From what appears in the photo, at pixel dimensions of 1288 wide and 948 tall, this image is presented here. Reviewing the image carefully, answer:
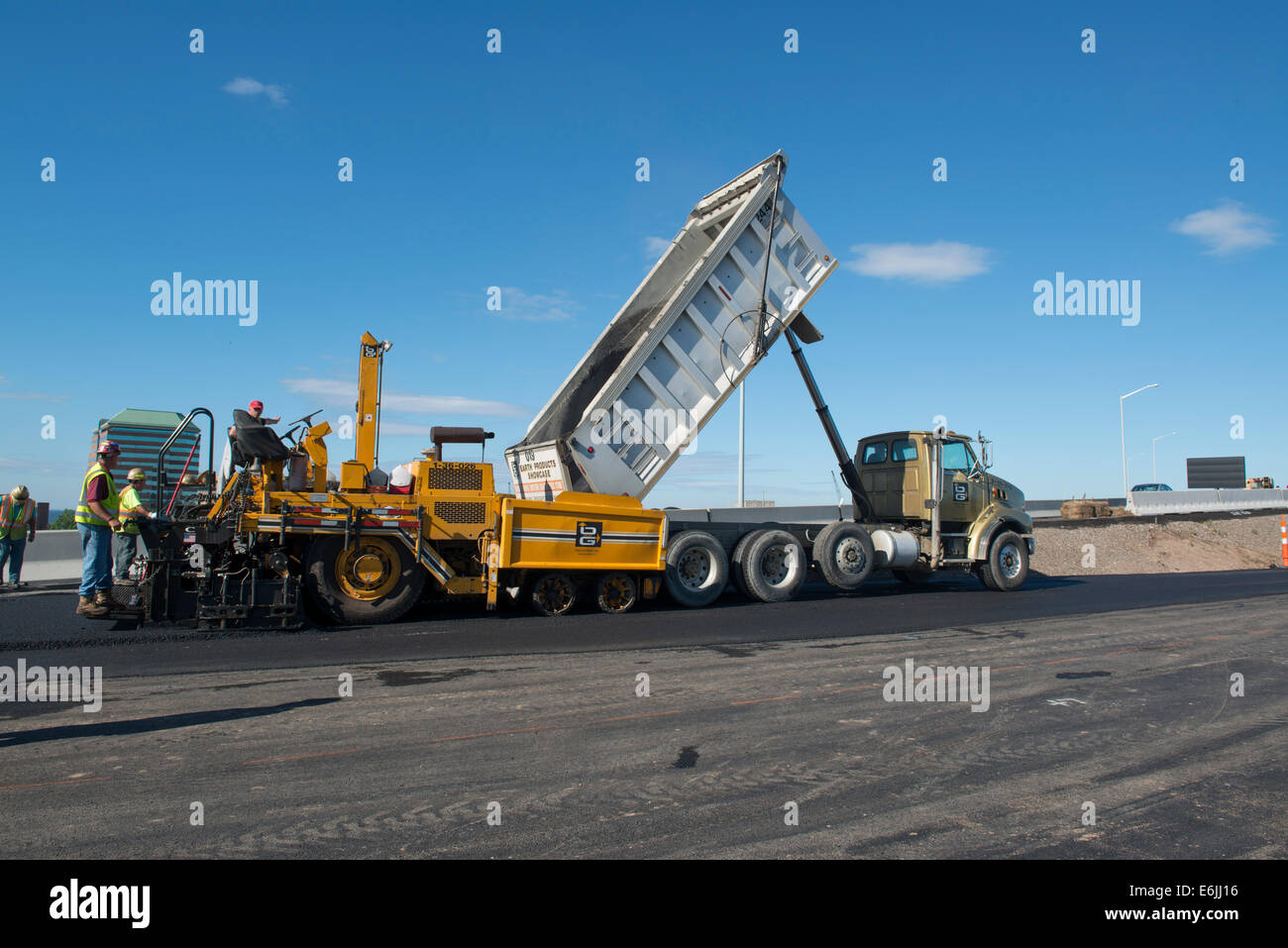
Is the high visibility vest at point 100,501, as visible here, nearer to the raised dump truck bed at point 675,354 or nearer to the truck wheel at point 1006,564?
the raised dump truck bed at point 675,354

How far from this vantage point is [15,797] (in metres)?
3.81

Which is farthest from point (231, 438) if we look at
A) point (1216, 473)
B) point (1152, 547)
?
point (1216, 473)

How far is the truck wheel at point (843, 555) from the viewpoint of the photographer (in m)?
11.8

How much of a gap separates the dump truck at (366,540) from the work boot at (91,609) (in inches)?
8.1

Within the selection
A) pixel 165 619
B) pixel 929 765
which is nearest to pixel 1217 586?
pixel 929 765

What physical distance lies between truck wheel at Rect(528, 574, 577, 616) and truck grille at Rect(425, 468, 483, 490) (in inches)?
51.1

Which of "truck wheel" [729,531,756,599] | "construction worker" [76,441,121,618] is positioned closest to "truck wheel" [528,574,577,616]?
"truck wheel" [729,531,756,599]

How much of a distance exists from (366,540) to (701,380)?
431 cm

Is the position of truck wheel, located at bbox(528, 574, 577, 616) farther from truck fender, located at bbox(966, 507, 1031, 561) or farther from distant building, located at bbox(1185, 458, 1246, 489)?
distant building, located at bbox(1185, 458, 1246, 489)

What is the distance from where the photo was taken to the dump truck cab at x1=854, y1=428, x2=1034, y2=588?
42.4 ft

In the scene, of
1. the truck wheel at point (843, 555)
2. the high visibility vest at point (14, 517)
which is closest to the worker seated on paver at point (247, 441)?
the high visibility vest at point (14, 517)

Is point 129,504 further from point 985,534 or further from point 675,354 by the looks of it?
point 985,534

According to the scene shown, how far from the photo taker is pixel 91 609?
8227 millimetres
